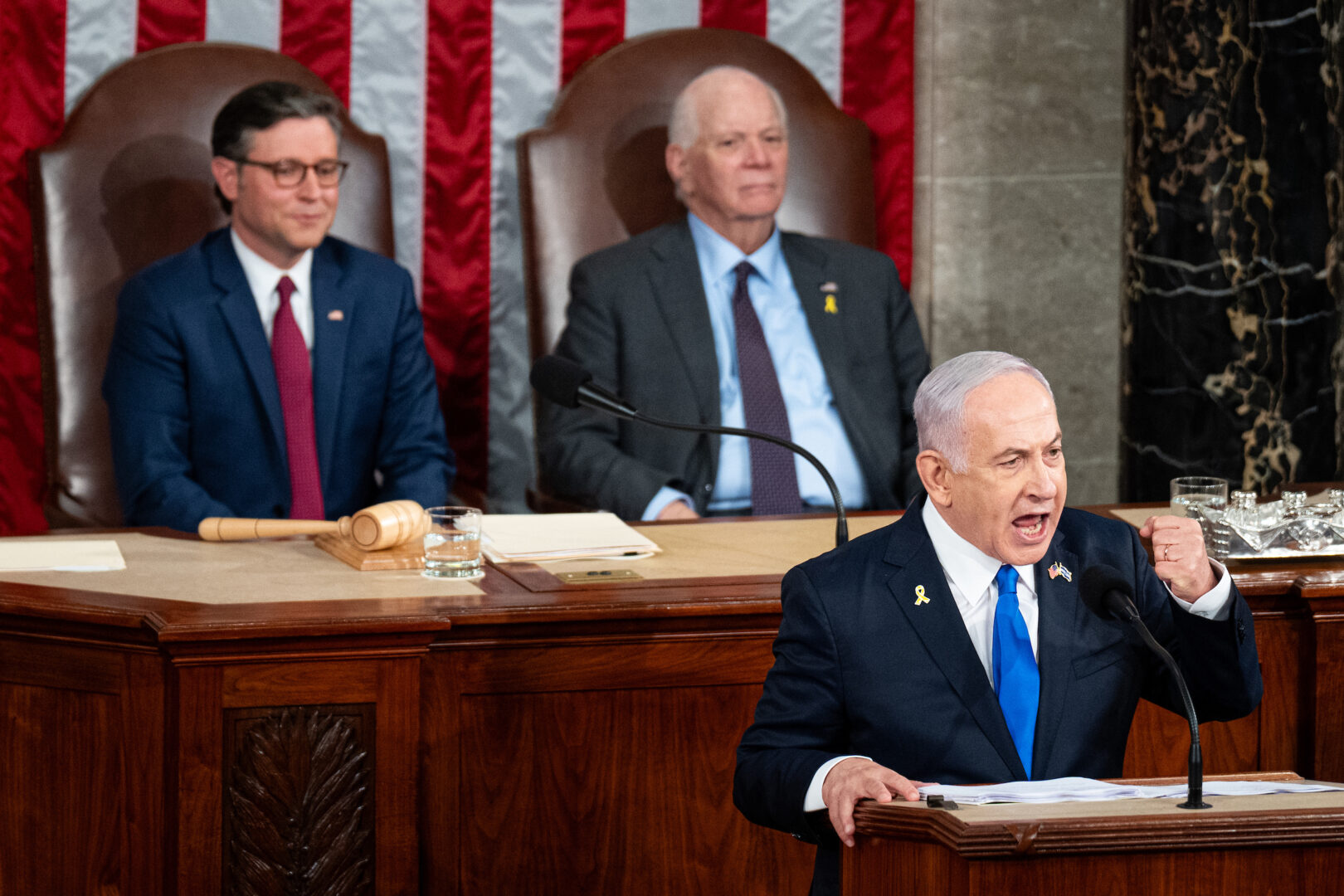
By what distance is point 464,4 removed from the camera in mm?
4434

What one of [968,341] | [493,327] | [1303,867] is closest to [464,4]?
[493,327]

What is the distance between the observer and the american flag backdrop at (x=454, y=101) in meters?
4.20

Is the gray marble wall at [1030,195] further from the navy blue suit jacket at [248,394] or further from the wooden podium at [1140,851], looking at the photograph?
the wooden podium at [1140,851]

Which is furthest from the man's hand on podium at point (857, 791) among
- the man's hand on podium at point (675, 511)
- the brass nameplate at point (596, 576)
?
the man's hand on podium at point (675, 511)

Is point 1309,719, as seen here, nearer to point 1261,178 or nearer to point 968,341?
point 1261,178

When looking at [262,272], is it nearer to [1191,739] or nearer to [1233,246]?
[1233,246]

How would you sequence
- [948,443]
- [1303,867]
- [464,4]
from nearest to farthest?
[1303,867], [948,443], [464,4]

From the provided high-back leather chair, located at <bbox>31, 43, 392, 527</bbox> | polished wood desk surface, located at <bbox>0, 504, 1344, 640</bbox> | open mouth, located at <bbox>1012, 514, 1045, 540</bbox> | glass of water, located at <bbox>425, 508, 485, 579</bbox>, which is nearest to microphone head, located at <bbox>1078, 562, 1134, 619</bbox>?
open mouth, located at <bbox>1012, 514, 1045, 540</bbox>

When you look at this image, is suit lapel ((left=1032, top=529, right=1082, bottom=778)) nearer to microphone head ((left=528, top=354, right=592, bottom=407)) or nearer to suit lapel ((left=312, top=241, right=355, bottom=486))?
microphone head ((left=528, top=354, right=592, bottom=407))

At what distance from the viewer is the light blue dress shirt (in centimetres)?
386

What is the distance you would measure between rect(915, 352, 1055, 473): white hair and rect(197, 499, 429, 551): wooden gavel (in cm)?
101

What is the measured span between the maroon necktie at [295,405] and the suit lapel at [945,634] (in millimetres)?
2264

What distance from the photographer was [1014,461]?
1.82 meters

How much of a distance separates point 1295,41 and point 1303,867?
3.09 m
